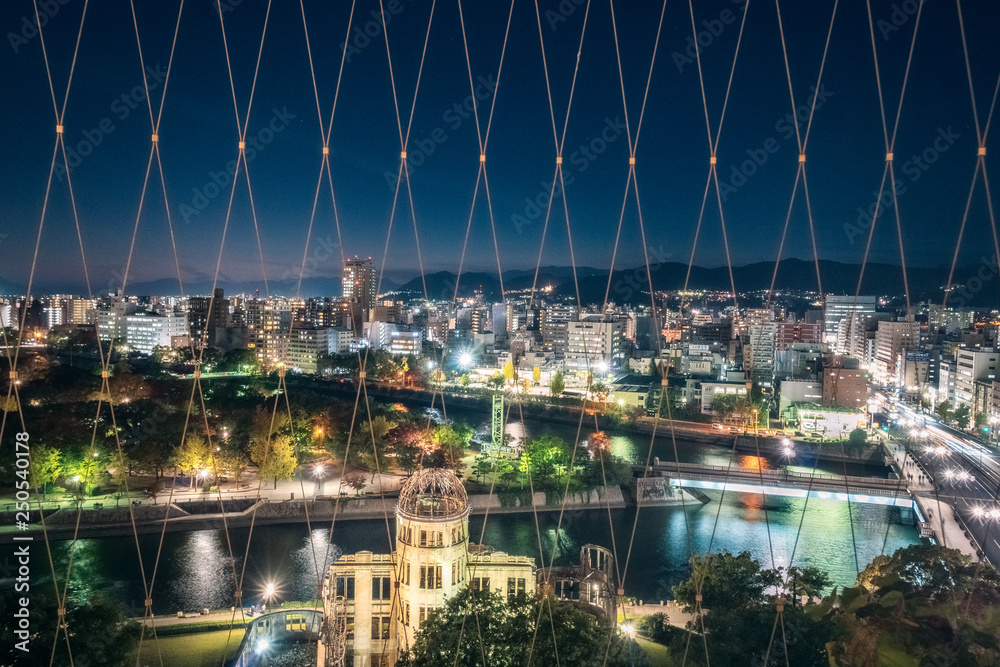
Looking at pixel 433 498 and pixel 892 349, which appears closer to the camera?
pixel 433 498

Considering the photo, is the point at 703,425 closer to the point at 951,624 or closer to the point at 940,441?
the point at 940,441

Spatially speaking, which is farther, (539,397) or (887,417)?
(539,397)

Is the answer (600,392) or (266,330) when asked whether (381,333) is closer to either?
(266,330)

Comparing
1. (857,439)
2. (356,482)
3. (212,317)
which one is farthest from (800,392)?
(212,317)

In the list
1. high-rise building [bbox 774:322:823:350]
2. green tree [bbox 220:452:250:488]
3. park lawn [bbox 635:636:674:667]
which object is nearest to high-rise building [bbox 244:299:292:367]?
green tree [bbox 220:452:250:488]

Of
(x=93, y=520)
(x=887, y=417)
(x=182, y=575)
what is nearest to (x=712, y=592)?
(x=182, y=575)

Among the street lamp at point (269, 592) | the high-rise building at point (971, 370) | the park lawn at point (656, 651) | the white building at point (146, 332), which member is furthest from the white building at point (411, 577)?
the white building at point (146, 332)
